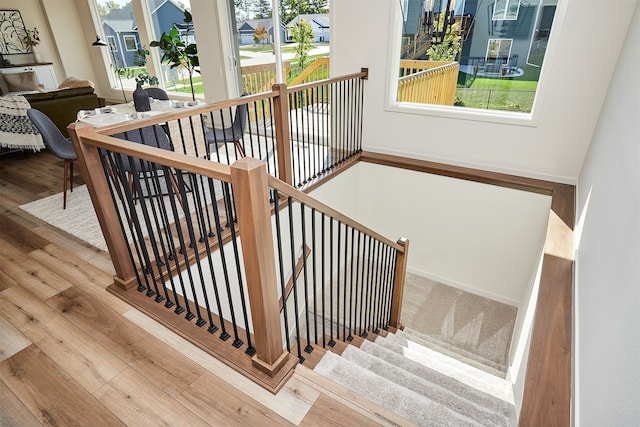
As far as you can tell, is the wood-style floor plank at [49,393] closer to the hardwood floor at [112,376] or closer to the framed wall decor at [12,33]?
the hardwood floor at [112,376]

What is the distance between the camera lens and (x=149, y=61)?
272 inches

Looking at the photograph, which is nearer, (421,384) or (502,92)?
(421,384)

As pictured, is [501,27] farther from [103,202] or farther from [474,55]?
[103,202]

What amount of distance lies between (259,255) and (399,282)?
2144mm

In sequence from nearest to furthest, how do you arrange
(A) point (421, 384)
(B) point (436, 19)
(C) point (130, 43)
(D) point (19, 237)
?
(A) point (421, 384) < (D) point (19, 237) < (B) point (436, 19) < (C) point (130, 43)

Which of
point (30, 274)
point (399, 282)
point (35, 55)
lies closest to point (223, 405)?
point (30, 274)

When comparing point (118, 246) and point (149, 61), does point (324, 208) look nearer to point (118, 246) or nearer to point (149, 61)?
point (118, 246)

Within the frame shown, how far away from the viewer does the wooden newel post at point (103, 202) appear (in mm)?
1661

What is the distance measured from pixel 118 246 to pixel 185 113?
35.0 inches

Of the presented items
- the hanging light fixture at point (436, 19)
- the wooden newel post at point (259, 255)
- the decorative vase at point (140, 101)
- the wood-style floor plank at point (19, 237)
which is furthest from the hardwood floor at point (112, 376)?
the hanging light fixture at point (436, 19)

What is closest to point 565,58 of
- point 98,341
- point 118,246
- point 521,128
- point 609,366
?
point 521,128

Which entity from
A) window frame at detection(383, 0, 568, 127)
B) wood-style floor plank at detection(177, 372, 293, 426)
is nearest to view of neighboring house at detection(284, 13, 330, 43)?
window frame at detection(383, 0, 568, 127)

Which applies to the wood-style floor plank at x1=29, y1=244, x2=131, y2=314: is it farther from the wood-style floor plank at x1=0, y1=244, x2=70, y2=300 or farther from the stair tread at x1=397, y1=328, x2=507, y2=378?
the stair tread at x1=397, y1=328, x2=507, y2=378

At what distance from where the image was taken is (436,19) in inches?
144
